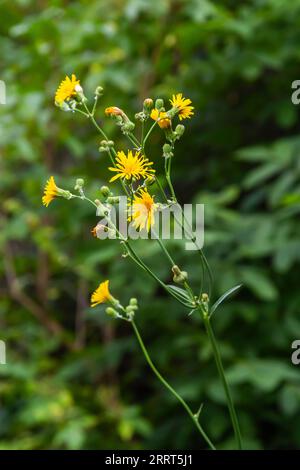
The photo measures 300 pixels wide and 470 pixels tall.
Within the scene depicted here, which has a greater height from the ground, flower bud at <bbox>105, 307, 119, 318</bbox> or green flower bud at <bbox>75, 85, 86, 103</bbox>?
green flower bud at <bbox>75, 85, 86, 103</bbox>

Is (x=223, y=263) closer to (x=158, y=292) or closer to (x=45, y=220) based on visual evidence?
(x=158, y=292)

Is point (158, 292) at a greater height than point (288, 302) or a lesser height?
greater

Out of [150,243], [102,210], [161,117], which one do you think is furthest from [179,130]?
[150,243]

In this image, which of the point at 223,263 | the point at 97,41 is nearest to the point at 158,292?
the point at 223,263

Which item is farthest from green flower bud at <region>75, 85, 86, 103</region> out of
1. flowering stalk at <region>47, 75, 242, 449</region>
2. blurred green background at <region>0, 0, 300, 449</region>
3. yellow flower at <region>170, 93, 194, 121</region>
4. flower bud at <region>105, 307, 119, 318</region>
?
blurred green background at <region>0, 0, 300, 449</region>

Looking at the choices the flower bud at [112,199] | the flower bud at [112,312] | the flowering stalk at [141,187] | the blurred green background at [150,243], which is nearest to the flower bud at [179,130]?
the flowering stalk at [141,187]

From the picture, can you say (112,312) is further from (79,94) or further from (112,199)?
(79,94)

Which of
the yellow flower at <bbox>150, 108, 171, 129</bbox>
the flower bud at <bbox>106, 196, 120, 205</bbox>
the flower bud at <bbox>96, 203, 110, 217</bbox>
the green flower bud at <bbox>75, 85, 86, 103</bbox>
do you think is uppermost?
the green flower bud at <bbox>75, 85, 86, 103</bbox>

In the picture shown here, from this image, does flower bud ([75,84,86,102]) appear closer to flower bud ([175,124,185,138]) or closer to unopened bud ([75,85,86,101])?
unopened bud ([75,85,86,101])
